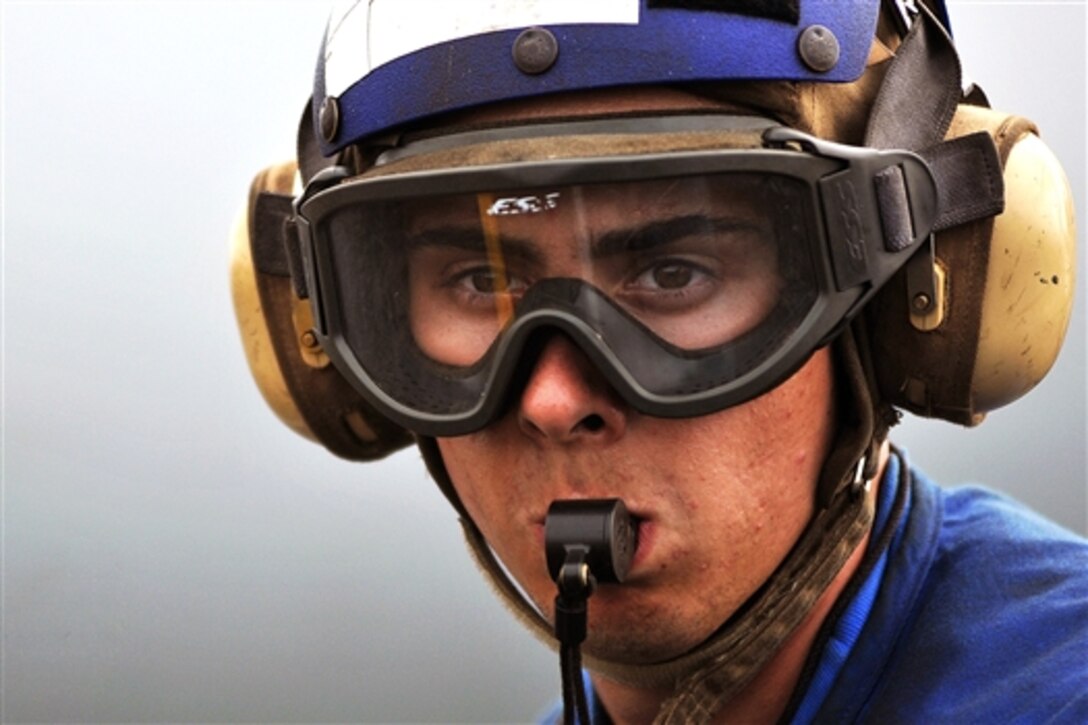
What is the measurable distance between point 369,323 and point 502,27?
1.26 feet

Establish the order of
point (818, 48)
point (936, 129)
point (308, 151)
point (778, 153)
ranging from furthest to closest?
point (308, 151) < point (936, 129) < point (818, 48) < point (778, 153)

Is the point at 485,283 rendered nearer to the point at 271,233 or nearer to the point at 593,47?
the point at 593,47

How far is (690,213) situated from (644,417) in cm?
22

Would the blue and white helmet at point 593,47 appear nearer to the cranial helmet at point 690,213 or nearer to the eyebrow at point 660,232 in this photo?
the cranial helmet at point 690,213

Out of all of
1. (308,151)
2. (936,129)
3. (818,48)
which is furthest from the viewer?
(308,151)

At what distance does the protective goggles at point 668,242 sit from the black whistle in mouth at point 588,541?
12cm

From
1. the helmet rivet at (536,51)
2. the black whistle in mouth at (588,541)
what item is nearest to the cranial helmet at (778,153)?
the helmet rivet at (536,51)

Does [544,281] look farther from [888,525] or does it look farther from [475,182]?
[888,525]

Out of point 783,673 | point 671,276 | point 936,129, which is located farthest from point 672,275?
point 783,673

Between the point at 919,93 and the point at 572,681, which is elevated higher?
the point at 919,93

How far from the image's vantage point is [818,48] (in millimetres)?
1825

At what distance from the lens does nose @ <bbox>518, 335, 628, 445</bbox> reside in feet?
5.83

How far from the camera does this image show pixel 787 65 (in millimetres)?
1809

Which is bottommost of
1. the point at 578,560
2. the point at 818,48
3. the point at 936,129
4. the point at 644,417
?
the point at 578,560
